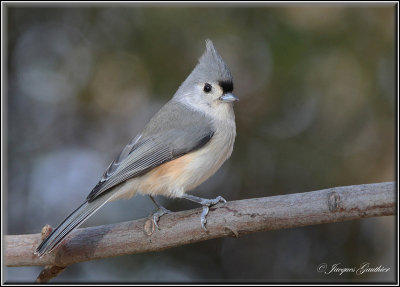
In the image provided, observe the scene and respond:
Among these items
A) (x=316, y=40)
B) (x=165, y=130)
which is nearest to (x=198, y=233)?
(x=165, y=130)

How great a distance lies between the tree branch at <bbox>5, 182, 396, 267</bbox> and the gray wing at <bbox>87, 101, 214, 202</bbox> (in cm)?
30

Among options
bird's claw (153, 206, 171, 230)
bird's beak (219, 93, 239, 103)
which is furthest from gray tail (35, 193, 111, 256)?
bird's beak (219, 93, 239, 103)

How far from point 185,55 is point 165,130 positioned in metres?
0.75

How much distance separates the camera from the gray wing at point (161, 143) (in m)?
3.00

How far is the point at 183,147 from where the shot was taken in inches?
122

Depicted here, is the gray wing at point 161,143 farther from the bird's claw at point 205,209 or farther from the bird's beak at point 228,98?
the bird's claw at point 205,209

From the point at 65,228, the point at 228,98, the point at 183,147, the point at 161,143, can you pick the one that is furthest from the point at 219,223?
the point at 228,98

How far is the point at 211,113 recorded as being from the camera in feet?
10.9

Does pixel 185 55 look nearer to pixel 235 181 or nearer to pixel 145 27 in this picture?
pixel 145 27
